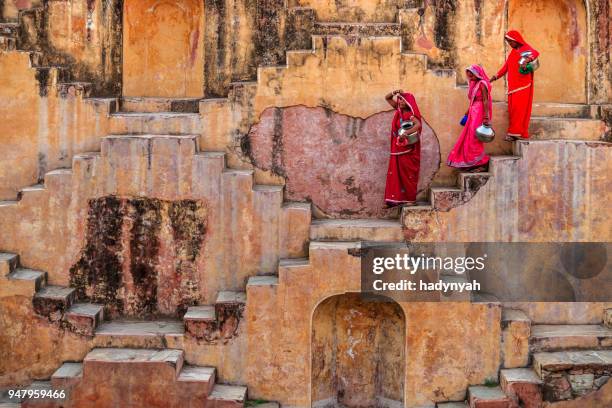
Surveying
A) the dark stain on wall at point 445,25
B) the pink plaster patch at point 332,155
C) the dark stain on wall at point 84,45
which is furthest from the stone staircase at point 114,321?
the dark stain on wall at point 445,25

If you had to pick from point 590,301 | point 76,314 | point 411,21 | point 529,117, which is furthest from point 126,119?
point 590,301

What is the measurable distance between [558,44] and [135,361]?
7628 millimetres

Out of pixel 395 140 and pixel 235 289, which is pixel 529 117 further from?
pixel 235 289

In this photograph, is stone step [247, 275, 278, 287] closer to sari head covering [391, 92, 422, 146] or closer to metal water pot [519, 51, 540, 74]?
sari head covering [391, 92, 422, 146]

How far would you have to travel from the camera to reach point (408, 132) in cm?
919

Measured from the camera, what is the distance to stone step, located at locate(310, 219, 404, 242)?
29.9 ft

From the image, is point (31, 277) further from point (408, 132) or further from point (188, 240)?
point (408, 132)

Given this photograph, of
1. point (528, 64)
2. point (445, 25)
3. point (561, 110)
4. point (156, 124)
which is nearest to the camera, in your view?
point (528, 64)

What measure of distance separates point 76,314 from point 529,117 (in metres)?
6.38

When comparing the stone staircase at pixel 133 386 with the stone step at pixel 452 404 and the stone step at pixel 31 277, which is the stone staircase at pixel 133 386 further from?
the stone step at pixel 452 404

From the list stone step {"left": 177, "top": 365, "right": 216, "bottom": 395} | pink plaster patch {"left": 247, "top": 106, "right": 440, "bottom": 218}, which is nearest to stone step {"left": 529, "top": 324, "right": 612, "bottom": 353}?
pink plaster patch {"left": 247, "top": 106, "right": 440, "bottom": 218}
